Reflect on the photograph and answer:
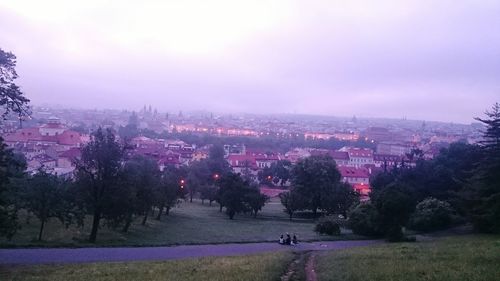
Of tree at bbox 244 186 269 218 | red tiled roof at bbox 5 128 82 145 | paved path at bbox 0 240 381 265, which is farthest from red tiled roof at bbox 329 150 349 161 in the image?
paved path at bbox 0 240 381 265

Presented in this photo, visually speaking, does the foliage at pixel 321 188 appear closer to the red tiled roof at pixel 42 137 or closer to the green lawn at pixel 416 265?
the green lawn at pixel 416 265

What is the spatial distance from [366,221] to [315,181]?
24.6 meters

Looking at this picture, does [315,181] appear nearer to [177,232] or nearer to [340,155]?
[177,232]

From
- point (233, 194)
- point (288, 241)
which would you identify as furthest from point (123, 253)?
point (233, 194)

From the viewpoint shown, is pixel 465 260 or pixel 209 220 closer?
pixel 465 260

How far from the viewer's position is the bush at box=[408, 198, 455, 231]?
43.7 meters

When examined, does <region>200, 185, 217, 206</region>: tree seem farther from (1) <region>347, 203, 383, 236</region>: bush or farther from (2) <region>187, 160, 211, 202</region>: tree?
(1) <region>347, 203, 383, 236</region>: bush

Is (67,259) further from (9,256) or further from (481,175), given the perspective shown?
(481,175)

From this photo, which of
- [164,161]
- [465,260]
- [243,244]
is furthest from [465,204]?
[164,161]

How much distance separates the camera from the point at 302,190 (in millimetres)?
64688

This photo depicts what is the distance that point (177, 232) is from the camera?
42938mm

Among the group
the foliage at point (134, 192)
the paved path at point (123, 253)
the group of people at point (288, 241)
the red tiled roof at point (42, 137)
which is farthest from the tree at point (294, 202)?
the red tiled roof at point (42, 137)

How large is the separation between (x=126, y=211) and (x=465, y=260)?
22717 millimetres

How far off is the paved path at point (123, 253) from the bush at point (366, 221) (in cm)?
574
